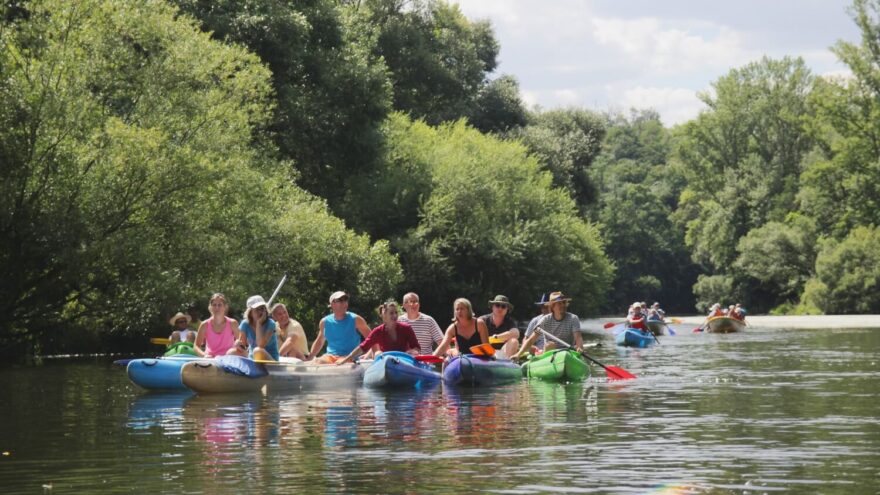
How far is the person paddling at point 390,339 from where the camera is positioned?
2133 centimetres

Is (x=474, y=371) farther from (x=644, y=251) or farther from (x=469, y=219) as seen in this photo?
(x=644, y=251)

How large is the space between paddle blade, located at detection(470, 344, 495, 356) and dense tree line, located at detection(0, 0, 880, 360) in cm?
998

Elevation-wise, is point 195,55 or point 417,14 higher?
point 417,14

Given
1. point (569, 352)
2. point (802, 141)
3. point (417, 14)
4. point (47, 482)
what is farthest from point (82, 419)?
point (802, 141)

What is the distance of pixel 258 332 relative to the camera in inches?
810

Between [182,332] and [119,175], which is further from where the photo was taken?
[119,175]

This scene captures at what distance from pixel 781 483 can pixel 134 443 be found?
6.66 metres

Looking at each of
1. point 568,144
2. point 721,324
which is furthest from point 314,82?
point 568,144

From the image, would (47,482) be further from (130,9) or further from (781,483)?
(130,9)

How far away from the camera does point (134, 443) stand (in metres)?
14.2

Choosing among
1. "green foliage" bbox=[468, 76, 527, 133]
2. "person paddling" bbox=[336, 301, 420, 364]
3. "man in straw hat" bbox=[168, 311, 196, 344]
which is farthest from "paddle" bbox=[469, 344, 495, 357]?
"green foliage" bbox=[468, 76, 527, 133]

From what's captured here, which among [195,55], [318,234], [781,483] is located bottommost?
[781,483]

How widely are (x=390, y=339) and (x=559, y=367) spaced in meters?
3.09

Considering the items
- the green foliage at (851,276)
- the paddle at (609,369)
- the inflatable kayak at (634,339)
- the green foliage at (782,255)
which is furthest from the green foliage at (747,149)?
the paddle at (609,369)
